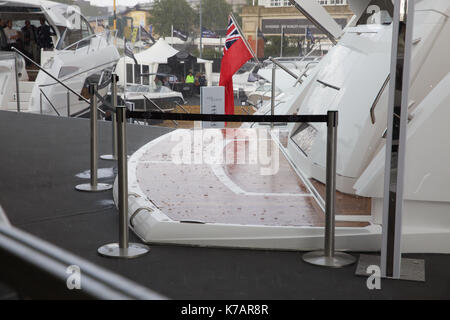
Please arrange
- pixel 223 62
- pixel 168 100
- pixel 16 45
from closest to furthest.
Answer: pixel 223 62 → pixel 168 100 → pixel 16 45

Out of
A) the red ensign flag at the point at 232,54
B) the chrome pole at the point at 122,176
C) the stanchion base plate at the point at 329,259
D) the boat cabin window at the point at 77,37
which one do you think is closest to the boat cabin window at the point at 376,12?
the stanchion base plate at the point at 329,259

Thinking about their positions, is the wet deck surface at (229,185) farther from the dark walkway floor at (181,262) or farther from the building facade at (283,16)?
the building facade at (283,16)

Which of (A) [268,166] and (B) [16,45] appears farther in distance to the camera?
(B) [16,45]

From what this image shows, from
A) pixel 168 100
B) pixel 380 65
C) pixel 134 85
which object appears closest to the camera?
pixel 380 65

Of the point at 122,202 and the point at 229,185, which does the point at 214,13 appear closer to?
the point at 229,185

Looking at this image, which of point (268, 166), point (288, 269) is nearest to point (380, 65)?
point (268, 166)

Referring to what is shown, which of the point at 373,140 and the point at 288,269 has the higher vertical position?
the point at 373,140

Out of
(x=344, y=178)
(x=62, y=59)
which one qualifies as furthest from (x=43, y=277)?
(x=62, y=59)

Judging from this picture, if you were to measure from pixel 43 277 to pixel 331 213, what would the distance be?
6.71 feet

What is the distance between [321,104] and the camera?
3982 millimetres

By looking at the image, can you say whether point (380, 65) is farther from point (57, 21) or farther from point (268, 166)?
point (57, 21)

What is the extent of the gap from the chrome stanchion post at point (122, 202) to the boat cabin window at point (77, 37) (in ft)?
38.0
